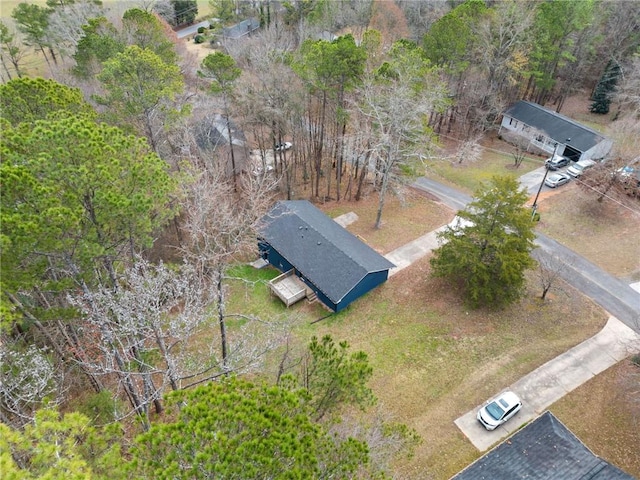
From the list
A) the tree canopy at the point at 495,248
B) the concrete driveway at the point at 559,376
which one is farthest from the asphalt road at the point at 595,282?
the tree canopy at the point at 495,248

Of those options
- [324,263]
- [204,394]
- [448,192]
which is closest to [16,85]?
[204,394]

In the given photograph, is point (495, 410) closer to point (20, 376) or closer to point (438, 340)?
point (438, 340)

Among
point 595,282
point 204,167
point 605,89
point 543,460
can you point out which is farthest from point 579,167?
point 204,167

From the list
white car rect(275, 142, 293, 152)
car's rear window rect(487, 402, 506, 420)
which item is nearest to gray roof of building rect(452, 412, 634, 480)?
car's rear window rect(487, 402, 506, 420)

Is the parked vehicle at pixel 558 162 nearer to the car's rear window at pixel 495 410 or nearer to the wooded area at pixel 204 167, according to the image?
the wooded area at pixel 204 167

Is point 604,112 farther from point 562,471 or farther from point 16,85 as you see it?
point 16,85

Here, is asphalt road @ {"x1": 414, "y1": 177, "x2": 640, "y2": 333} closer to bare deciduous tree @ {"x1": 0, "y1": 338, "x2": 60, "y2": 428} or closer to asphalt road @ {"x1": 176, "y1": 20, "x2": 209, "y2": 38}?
bare deciduous tree @ {"x1": 0, "y1": 338, "x2": 60, "y2": 428}

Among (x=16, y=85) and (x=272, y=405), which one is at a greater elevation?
(x=16, y=85)
